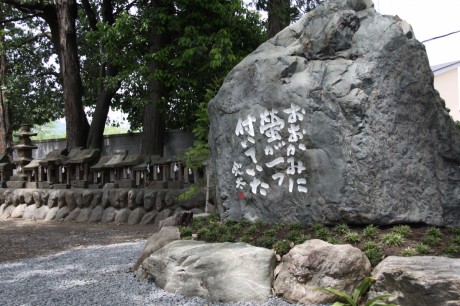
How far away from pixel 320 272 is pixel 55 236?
7.14 metres

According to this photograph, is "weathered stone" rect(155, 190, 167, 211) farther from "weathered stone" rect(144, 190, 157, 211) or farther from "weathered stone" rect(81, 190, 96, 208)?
"weathered stone" rect(81, 190, 96, 208)

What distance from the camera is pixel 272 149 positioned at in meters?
5.61

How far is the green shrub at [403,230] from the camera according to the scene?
15.4ft

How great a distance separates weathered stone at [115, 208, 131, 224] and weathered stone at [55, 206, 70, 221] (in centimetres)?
190

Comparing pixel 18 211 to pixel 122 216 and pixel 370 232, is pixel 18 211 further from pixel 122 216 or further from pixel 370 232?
pixel 370 232

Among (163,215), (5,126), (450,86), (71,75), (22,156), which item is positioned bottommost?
(163,215)

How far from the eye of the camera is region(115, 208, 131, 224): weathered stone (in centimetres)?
1135

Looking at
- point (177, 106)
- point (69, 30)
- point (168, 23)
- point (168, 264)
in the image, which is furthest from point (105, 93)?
point (168, 264)

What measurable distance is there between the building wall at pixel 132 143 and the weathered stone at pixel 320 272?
6.88 meters

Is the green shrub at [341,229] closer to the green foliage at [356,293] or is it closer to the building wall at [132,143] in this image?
the green foliage at [356,293]

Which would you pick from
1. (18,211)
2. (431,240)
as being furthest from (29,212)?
(431,240)

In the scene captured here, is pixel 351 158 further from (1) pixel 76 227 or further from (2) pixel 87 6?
(2) pixel 87 6

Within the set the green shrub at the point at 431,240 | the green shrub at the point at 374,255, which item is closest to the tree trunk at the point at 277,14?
the green shrub at the point at 431,240

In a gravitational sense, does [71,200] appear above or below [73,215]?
above
